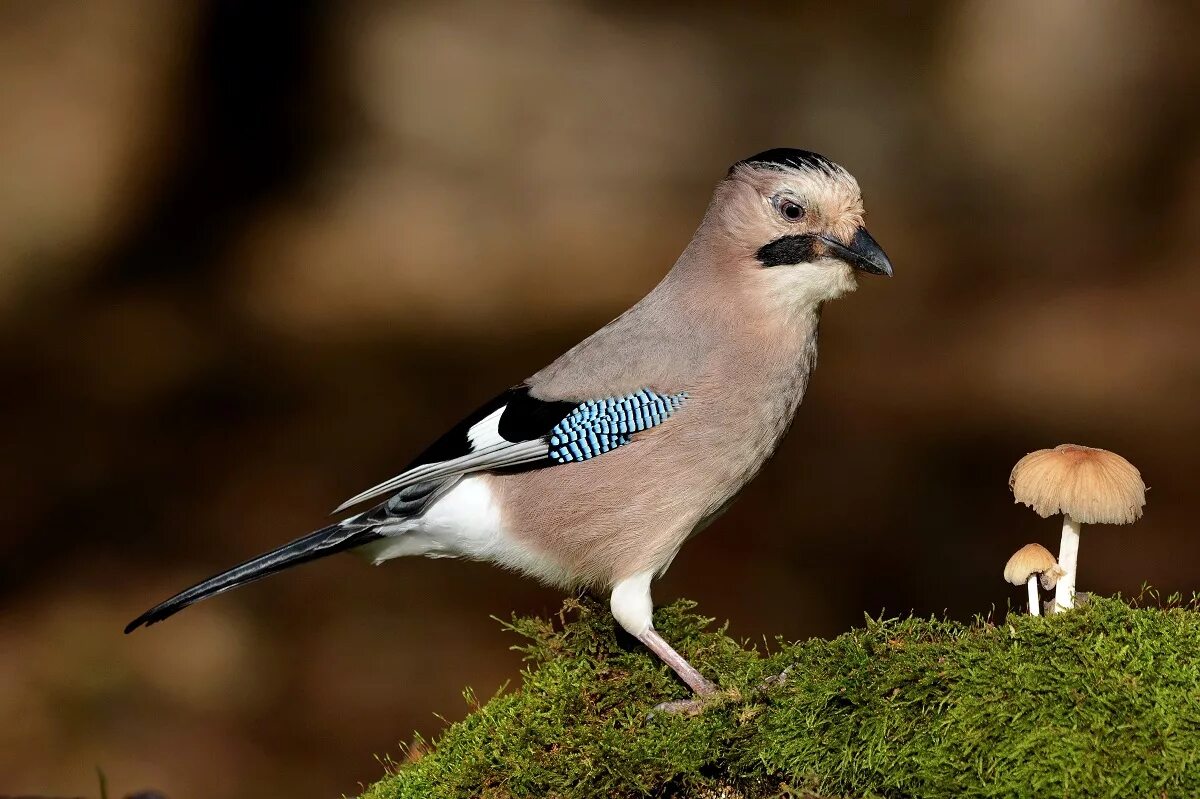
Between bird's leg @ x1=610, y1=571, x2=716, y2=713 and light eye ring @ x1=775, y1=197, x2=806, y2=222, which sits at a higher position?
light eye ring @ x1=775, y1=197, x2=806, y2=222

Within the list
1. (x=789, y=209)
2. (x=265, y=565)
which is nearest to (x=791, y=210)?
(x=789, y=209)

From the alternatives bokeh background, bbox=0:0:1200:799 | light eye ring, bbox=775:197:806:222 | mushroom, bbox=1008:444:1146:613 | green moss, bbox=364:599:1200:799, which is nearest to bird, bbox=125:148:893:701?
light eye ring, bbox=775:197:806:222

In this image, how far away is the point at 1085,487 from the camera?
348 cm

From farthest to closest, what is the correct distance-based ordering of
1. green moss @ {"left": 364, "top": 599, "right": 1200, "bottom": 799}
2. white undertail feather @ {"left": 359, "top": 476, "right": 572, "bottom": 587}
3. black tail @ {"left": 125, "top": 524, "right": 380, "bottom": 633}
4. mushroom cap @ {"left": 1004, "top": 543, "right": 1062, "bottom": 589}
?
white undertail feather @ {"left": 359, "top": 476, "right": 572, "bottom": 587} < black tail @ {"left": 125, "top": 524, "right": 380, "bottom": 633} < mushroom cap @ {"left": 1004, "top": 543, "right": 1062, "bottom": 589} < green moss @ {"left": 364, "top": 599, "right": 1200, "bottom": 799}

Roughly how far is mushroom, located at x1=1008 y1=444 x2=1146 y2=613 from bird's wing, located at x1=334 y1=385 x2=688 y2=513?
1374 millimetres

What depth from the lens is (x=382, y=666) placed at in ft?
26.4

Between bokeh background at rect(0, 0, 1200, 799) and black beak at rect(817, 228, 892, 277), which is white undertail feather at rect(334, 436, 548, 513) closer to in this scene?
black beak at rect(817, 228, 892, 277)

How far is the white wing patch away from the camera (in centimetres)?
473

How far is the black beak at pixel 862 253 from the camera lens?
445cm

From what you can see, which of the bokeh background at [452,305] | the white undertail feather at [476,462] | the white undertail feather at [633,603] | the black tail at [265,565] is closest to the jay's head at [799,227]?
the white undertail feather at [476,462]

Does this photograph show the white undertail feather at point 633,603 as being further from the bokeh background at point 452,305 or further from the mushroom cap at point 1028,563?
the bokeh background at point 452,305

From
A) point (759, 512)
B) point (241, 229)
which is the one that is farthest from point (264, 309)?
point (759, 512)

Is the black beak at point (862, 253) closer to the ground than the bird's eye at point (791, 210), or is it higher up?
closer to the ground

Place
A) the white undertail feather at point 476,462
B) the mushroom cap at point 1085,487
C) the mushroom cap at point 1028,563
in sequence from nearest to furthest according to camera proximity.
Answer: the mushroom cap at point 1085,487, the mushroom cap at point 1028,563, the white undertail feather at point 476,462
